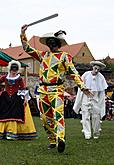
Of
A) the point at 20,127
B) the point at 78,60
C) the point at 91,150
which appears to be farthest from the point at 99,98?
the point at 78,60

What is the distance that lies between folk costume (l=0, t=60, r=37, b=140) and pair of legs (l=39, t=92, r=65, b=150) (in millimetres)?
2497

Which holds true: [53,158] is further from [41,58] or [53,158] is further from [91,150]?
[41,58]

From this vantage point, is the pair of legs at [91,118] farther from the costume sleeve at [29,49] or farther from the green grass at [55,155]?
the costume sleeve at [29,49]

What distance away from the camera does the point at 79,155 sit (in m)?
6.61

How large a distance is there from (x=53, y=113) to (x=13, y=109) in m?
2.89

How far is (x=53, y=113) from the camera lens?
6.86 metres

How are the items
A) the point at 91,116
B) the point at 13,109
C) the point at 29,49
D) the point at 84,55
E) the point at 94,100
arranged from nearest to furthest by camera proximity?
the point at 29,49, the point at 13,109, the point at 94,100, the point at 91,116, the point at 84,55

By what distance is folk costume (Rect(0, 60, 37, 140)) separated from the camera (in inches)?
375

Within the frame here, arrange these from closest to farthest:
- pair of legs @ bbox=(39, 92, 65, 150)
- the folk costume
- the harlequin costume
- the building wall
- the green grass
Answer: the green grass
pair of legs @ bbox=(39, 92, 65, 150)
the harlequin costume
the folk costume
the building wall

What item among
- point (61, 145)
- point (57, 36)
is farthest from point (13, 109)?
point (61, 145)

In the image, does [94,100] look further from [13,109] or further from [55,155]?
[55,155]

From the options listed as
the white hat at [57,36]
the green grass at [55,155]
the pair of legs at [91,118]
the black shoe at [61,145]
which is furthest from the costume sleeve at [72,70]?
the pair of legs at [91,118]

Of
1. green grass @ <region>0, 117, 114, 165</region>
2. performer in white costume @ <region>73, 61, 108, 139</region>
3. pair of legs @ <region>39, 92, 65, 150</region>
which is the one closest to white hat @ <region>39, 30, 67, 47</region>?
pair of legs @ <region>39, 92, 65, 150</region>

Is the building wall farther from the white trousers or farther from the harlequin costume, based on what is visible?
the harlequin costume
